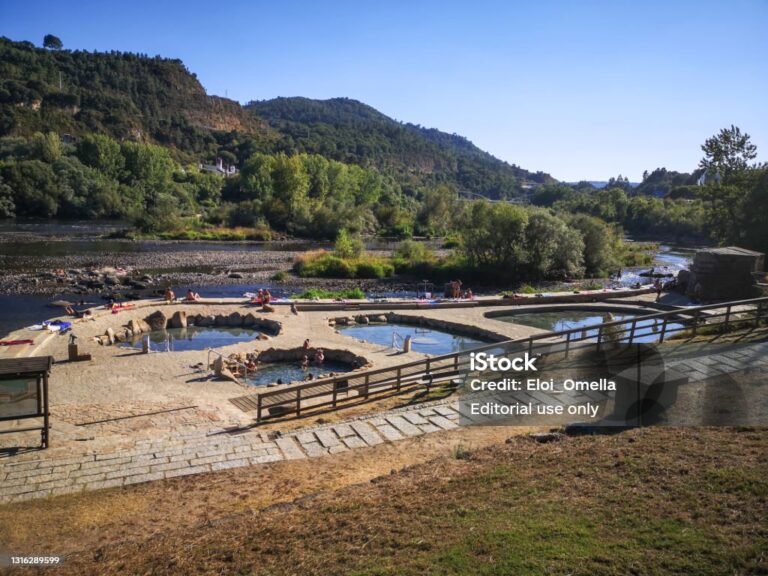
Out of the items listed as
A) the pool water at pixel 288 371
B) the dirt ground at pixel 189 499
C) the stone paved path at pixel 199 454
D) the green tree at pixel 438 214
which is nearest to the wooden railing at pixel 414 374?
the stone paved path at pixel 199 454

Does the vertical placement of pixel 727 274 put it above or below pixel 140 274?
above

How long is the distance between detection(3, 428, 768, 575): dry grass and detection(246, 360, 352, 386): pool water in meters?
9.04

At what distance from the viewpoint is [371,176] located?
112m

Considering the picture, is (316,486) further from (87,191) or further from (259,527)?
(87,191)

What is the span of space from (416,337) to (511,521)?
1699 centimetres

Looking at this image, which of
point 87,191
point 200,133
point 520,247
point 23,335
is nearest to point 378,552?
point 23,335

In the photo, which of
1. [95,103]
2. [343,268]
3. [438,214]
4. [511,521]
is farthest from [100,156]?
[511,521]

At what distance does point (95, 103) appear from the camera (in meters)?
142

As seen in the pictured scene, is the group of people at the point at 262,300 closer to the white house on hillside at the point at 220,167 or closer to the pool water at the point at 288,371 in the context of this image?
the pool water at the point at 288,371

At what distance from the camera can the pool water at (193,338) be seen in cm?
2155

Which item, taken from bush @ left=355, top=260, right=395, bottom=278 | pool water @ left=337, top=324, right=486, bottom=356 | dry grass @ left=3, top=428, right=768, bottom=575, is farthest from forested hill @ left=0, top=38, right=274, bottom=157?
dry grass @ left=3, top=428, right=768, bottom=575

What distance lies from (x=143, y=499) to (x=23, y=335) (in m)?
15.3

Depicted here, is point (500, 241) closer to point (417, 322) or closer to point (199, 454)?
point (417, 322)

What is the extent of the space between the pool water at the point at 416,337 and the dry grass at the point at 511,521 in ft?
42.2
